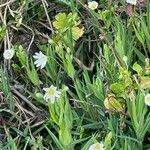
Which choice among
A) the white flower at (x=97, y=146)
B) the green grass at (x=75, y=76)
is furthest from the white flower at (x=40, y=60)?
the white flower at (x=97, y=146)

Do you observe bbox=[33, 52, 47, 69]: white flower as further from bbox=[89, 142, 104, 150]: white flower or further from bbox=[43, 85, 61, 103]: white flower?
bbox=[89, 142, 104, 150]: white flower

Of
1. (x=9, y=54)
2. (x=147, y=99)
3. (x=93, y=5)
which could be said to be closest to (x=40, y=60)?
(x=9, y=54)

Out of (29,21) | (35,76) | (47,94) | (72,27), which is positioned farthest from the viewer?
(29,21)

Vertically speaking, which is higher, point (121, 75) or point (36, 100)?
point (121, 75)

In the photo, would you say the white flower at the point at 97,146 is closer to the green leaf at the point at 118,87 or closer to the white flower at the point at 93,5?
the green leaf at the point at 118,87

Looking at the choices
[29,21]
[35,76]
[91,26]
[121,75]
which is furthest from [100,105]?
[29,21]

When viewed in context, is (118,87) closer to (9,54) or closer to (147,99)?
(147,99)

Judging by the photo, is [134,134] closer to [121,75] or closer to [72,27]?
[121,75]
